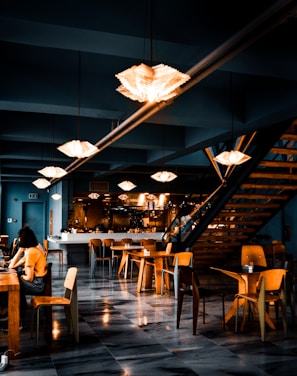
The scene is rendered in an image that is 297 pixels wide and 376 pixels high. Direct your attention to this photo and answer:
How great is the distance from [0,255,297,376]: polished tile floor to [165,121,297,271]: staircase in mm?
3296

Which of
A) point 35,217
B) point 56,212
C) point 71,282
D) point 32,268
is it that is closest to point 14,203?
point 35,217

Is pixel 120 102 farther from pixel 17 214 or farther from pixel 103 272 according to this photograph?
pixel 17 214

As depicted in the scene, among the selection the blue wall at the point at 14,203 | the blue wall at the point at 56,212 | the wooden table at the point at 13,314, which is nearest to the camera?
the wooden table at the point at 13,314

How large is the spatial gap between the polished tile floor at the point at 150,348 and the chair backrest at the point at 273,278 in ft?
2.07

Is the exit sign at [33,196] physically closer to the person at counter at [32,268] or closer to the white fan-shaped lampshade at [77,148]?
the white fan-shaped lampshade at [77,148]

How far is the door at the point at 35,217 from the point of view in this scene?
2189cm

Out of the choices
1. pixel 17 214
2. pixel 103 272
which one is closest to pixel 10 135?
pixel 103 272

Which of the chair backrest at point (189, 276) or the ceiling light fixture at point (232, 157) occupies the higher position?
the ceiling light fixture at point (232, 157)

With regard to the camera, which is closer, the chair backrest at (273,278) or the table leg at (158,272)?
the chair backrest at (273,278)

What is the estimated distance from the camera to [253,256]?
26.9 feet

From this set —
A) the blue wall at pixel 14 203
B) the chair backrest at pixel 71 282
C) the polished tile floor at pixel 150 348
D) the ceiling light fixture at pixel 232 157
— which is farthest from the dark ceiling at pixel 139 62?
the blue wall at pixel 14 203

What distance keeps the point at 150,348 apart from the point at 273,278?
192 centimetres

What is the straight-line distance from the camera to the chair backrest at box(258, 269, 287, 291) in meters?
5.80

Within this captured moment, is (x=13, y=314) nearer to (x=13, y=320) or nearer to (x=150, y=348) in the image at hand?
(x=13, y=320)
